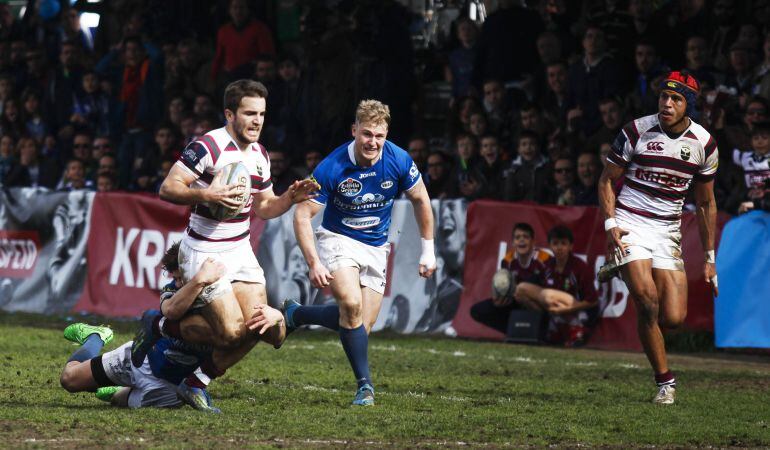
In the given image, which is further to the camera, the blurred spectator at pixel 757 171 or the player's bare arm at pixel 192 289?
the blurred spectator at pixel 757 171

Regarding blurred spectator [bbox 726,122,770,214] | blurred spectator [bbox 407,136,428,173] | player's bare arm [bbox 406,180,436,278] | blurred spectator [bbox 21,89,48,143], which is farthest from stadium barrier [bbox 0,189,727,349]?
player's bare arm [bbox 406,180,436,278]

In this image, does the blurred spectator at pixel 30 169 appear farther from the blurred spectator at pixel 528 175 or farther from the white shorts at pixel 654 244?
the white shorts at pixel 654 244

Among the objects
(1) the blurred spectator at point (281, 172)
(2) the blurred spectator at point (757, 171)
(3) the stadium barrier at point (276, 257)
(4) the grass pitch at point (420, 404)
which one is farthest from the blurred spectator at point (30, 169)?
(2) the blurred spectator at point (757, 171)

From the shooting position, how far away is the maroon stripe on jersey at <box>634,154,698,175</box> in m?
10.5

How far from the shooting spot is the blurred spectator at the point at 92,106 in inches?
905

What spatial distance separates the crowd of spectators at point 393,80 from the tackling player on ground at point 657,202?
163 inches

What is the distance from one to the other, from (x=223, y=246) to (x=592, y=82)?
8845 millimetres

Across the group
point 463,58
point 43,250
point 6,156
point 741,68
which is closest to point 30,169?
point 6,156

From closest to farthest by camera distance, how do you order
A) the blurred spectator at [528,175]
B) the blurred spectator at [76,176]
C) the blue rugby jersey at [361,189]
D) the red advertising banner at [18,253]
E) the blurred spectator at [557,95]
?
the blue rugby jersey at [361,189], the blurred spectator at [528,175], the blurred spectator at [557,95], the red advertising banner at [18,253], the blurred spectator at [76,176]

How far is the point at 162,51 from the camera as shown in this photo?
2234 cm

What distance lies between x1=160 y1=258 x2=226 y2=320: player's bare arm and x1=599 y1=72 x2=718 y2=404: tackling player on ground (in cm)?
315

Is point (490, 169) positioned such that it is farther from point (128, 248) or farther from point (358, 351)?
point (358, 351)

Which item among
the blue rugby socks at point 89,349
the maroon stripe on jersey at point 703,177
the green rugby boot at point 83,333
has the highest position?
the maroon stripe on jersey at point 703,177

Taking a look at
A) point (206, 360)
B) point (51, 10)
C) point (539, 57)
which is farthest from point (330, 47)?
point (206, 360)
